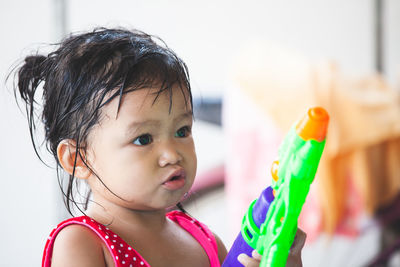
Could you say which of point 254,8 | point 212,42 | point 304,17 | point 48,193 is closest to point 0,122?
point 48,193

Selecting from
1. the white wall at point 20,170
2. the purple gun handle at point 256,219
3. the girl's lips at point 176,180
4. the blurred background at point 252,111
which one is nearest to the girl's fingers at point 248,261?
the purple gun handle at point 256,219

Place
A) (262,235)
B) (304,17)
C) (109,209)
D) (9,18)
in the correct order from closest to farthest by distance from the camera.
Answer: (262,235), (109,209), (9,18), (304,17)

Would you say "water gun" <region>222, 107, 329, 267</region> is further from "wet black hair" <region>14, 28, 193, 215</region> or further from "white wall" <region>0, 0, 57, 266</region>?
"white wall" <region>0, 0, 57, 266</region>

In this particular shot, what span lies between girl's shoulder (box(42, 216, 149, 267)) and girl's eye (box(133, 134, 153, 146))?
102mm

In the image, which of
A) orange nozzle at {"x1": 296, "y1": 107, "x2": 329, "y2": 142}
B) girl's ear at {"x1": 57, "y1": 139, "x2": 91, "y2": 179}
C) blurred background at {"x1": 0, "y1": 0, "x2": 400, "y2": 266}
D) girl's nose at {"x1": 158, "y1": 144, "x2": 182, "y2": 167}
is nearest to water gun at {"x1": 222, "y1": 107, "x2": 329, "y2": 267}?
orange nozzle at {"x1": 296, "y1": 107, "x2": 329, "y2": 142}

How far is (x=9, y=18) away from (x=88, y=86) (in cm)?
97

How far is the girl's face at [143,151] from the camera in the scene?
0.54m

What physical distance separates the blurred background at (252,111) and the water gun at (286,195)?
0.92 meters

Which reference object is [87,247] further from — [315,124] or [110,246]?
[315,124]

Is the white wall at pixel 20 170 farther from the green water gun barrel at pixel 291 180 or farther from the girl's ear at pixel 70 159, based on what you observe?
the green water gun barrel at pixel 291 180

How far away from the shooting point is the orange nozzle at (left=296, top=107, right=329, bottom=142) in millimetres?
429

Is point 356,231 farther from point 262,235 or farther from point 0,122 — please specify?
point 262,235

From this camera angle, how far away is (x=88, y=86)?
55 cm

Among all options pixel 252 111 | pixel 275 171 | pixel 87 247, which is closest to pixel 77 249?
pixel 87 247
